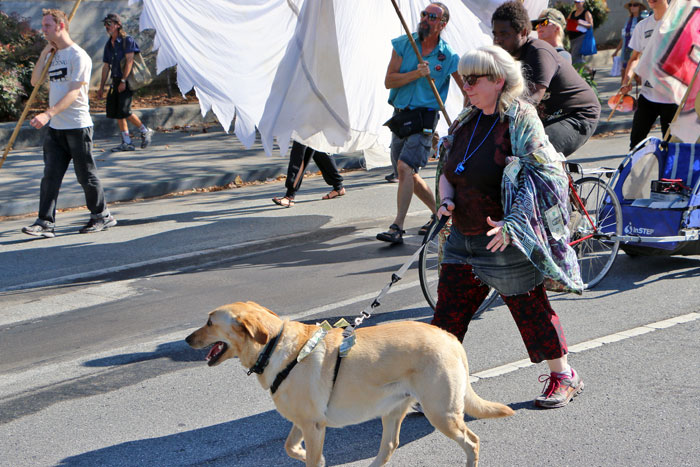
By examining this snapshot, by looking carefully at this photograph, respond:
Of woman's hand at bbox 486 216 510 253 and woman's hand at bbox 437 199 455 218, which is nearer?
woman's hand at bbox 486 216 510 253

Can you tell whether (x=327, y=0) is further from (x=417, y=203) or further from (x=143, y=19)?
(x=417, y=203)

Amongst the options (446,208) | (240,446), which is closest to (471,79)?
(446,208)

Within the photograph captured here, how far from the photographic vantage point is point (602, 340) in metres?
5.37

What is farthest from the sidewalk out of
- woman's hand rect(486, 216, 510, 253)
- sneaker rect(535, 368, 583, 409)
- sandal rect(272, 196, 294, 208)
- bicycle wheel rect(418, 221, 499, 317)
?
woman's hand rect(486, 216, 510, 253)

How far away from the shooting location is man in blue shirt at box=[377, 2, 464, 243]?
7656mm

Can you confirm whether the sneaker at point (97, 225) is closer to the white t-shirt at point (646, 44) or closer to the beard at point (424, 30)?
the beard at point (424, 30)

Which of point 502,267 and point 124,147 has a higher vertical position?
point 502,267

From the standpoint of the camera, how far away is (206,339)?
355 cm

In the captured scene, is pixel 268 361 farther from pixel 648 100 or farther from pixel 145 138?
pixel 145 138

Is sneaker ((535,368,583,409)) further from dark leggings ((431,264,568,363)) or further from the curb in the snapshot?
the curb

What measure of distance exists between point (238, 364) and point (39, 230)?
14.7 ft

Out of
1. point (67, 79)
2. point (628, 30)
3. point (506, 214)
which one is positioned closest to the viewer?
point (506, 214)

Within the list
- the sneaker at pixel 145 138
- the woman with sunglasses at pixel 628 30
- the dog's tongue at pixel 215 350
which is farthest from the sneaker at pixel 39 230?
the woman with sunglasses at pixel 628 30

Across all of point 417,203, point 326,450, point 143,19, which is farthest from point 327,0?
point 326,450
